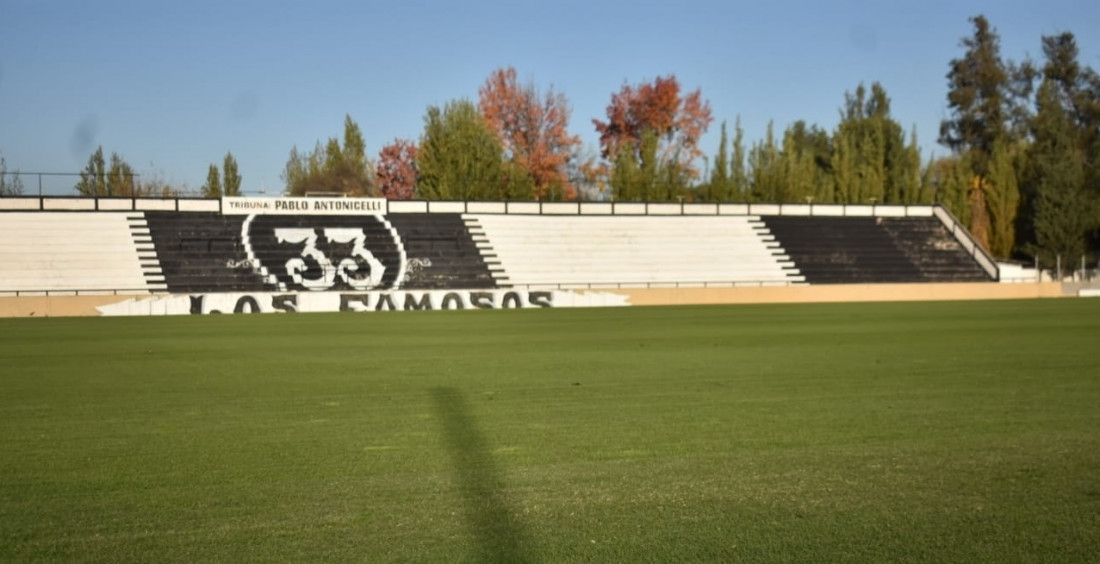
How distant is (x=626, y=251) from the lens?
51344 millimetres

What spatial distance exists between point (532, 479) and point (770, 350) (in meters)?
12.5

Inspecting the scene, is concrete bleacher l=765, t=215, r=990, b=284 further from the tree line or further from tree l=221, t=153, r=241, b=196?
tree l=221, t=153, r=241, b=196

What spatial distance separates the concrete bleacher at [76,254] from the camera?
42.1 meters

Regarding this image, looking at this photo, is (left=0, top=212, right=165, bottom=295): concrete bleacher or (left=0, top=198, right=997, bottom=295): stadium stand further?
(left=0, top=198, right=997, bottom=295): stadium stand

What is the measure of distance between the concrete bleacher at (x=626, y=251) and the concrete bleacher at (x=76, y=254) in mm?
13899

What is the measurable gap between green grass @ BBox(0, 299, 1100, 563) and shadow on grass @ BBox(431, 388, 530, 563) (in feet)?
0.09

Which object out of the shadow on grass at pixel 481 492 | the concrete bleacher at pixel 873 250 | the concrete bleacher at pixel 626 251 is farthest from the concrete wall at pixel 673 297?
the shadow on grass at pixel 481 492

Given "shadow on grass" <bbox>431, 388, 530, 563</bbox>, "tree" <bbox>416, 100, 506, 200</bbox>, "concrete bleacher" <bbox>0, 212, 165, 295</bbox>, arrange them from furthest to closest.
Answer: "tree" <bbox>416, 100, 506, 200</bbox>
"concrete bleacher" <bbox>0, 212, 165, 295</bbox>
"shadow on grass" <bbox>431, 388, 530, 563</bbox>

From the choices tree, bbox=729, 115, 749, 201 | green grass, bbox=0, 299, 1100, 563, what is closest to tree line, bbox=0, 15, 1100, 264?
tree, bbox=729, 115, 749, 201

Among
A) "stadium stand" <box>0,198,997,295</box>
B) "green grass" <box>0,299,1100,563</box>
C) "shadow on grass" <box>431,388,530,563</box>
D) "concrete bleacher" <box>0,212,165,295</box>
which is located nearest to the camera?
"shadow on grass" <box>431,388,530,563</box>

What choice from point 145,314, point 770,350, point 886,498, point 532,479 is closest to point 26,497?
point 532,479

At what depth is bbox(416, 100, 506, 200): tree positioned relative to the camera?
2496 inches

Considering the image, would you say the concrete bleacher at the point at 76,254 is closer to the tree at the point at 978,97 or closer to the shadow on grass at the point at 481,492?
the shadow on grass at the point at 481,492

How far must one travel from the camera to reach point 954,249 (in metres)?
56.6
